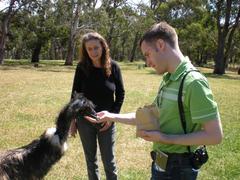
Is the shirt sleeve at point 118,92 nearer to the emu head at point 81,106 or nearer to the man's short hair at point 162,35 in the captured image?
the emu head at point 81,106

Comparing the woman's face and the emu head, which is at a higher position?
the woman's face

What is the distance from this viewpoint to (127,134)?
10445 mm

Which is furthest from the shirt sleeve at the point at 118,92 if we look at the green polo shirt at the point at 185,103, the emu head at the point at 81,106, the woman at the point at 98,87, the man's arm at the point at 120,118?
the green polo shirt at the point at 185,103

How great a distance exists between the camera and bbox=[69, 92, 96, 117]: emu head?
4704 millimetres

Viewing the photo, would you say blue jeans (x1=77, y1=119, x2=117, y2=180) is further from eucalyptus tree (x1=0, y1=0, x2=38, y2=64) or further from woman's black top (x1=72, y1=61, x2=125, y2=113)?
eucalyptus tree (x1=0, y1=0, x2=38, y2=64)

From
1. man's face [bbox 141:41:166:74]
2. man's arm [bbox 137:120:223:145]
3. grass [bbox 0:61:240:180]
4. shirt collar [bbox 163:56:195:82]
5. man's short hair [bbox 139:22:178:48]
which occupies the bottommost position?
grass [bbox 0:61:240:180]

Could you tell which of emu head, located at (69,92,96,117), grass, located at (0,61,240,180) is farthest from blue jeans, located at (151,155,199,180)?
grass, located at (0,61,240,180)

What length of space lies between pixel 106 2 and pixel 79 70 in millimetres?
43076

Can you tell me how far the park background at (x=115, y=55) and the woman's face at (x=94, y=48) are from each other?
2571mm

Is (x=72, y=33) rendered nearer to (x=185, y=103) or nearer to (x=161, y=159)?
(x=161, y=159)

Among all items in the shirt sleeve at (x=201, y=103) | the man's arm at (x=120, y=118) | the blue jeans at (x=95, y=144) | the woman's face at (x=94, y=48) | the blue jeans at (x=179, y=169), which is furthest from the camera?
the blue jeans at (x=95, y=144)

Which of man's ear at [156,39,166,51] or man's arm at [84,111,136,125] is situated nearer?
man's ear at [156,39,166,51]

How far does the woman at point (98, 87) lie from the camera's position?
515 centimetres

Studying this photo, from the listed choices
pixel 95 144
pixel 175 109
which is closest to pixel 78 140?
pixel 95 144
